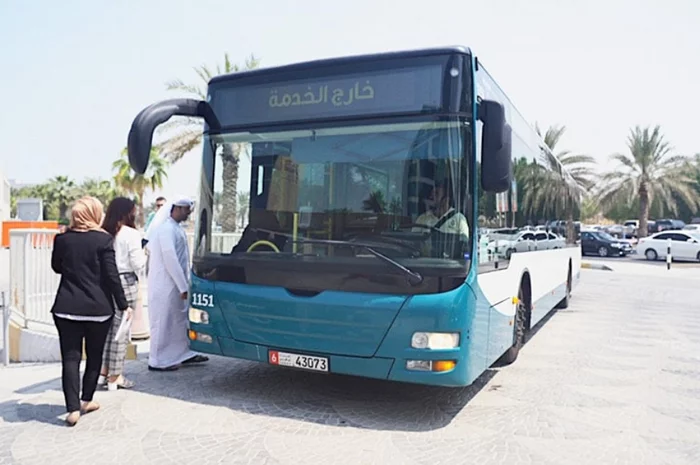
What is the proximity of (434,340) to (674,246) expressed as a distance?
30048 millimetres

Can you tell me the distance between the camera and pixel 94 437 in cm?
454

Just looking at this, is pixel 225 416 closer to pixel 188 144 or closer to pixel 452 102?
pixel 452 102

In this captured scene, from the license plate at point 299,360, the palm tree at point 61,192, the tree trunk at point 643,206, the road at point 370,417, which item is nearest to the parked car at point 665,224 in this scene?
the tree trunk at point 643,206

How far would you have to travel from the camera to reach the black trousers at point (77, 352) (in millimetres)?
4812

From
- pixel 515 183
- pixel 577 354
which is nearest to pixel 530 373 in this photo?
pixel 577 354

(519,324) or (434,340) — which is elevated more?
(434,340)

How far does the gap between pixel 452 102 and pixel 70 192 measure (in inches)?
2729

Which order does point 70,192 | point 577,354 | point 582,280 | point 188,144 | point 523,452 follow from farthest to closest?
point 70,192, point 188,144, point 582,280, point 577,354, point 523,452

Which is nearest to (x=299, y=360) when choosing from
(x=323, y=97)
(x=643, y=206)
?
(x=323, y=97)

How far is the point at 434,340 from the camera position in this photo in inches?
182

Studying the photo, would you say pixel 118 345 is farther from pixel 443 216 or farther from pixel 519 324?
pixel 519 324

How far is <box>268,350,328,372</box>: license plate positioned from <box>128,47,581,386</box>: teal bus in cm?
1

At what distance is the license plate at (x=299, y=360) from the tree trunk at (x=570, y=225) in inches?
306

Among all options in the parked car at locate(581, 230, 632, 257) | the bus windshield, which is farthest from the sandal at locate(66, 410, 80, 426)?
the parked car at locate(581, 230, 632, 257)
